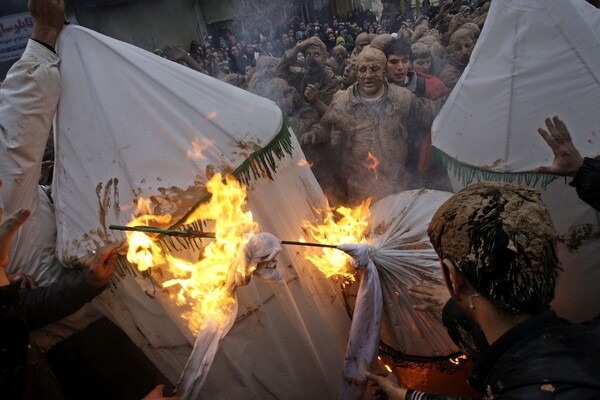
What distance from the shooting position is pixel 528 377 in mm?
1215

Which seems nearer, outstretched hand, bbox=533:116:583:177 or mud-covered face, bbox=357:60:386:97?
outstretched hand, bbox=533:116:583:177

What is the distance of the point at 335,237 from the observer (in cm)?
259

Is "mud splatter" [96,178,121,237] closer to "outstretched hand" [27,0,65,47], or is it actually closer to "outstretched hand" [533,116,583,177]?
"outstretched hand" [27,0,65,47]

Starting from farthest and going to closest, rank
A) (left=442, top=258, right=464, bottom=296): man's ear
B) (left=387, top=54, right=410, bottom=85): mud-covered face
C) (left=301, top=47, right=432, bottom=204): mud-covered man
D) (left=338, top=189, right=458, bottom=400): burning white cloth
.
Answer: (left=387, top=54, right=410, bottom=85): mud-covered face
(left=301, top=47, right=432, bottom=204): mud-covered man
(left=338, top=189, right=458, bottom=400): burning white cloth
(left=442, top=258, right=464, bottom=296): man's ear

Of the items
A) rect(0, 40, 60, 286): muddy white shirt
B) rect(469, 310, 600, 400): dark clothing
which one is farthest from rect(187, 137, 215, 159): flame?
rect(469, 310, 600, 400): dark clothing

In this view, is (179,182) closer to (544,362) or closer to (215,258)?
(215,258)

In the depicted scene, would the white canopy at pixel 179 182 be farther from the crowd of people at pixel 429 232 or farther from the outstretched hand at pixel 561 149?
→ the outstretched hand at pixel 561 149

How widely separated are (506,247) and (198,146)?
5.48 feet

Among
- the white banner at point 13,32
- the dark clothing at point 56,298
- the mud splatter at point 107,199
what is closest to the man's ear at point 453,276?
the mud splatter at point 107,199

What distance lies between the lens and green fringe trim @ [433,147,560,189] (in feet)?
8.59

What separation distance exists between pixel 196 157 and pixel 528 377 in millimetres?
1817

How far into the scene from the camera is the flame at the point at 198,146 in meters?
2.31

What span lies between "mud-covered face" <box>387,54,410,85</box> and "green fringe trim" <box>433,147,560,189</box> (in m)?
2.78

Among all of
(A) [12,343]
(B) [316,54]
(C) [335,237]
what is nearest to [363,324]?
(C) [335,237]
